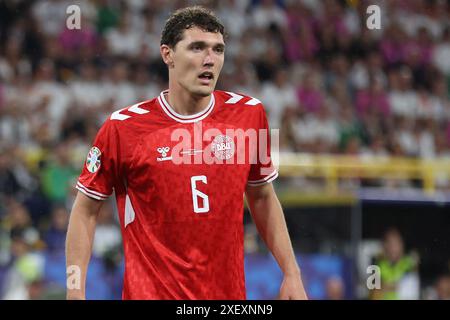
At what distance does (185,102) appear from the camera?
479cm

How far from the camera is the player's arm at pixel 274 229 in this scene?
4723 mm

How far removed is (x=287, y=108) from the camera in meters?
13.1

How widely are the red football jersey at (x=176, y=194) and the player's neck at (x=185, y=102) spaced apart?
3 cm

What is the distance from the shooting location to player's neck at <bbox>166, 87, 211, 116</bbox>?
478 centimetres

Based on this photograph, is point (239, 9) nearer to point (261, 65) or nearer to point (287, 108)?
point (261, 65)

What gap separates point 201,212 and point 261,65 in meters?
9.54

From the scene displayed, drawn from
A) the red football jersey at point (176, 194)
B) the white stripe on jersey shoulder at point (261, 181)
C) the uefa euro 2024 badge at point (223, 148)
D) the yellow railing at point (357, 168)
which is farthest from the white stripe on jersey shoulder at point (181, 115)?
the yellow railing at point (357, 168)

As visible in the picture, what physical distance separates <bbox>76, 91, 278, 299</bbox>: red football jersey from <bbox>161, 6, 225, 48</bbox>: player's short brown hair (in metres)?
0.38

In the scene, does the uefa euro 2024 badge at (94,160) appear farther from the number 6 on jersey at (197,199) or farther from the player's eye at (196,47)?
the player's eye at (196,47)

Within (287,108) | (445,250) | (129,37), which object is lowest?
(445,250)

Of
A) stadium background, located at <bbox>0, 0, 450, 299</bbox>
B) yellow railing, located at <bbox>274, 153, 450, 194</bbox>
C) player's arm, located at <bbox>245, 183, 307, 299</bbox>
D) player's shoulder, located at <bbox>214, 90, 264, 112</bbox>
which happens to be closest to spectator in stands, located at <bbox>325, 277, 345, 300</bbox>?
stadium background, located at <bbox>0, 0, 450, 299</bbox>

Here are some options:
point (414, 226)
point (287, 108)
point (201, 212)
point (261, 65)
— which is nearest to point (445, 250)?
point (414, 226)

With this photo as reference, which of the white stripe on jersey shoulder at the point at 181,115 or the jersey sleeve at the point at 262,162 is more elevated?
the white stripe on jersey shoulder at the point at 181,115

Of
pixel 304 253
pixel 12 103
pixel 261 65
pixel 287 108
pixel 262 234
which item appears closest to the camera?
pixel 262 234
